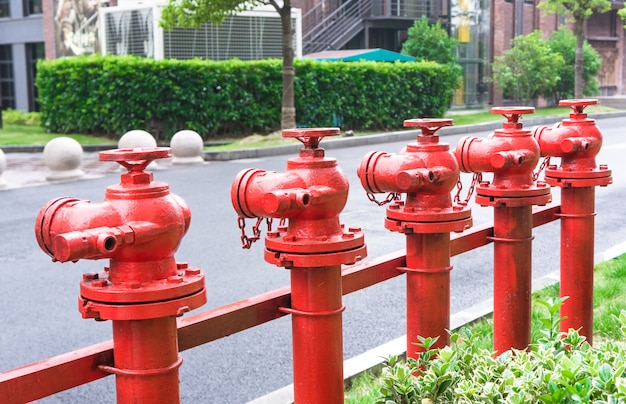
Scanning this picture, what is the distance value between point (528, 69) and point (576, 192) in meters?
30.9

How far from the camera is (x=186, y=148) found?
15945 mm

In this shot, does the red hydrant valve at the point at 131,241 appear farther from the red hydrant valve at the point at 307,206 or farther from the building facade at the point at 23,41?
the building facade at the point at 23,41

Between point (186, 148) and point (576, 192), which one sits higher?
point (576, 192)

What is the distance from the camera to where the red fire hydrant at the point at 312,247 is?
80.3 inches

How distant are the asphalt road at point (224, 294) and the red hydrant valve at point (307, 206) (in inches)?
91.1

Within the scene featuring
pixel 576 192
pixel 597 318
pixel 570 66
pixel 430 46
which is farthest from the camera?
pixel 570 66

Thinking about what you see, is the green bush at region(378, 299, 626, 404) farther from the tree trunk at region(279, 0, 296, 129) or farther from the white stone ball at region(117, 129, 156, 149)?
the tree trunk at region(279, 0, 296, 129)

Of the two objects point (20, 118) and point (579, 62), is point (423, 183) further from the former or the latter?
point (579, 62)

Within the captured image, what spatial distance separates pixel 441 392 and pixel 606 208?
8563 mm

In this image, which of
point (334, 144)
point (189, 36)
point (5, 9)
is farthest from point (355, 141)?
point (5, 9)

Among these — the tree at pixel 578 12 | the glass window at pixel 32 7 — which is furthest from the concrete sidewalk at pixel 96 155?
the glass window at pixel 32 7

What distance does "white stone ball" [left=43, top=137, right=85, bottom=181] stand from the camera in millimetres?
13914

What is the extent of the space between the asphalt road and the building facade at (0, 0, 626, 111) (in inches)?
878

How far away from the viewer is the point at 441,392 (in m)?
2.20
